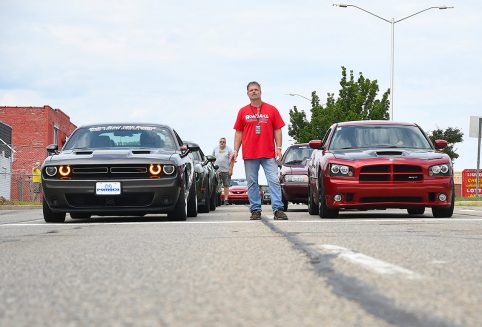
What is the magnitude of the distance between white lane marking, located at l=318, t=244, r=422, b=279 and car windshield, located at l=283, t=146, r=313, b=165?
39.8ft

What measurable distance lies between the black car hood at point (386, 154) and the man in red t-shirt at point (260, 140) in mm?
994

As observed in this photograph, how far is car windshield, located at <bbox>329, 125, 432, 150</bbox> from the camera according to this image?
540 inches

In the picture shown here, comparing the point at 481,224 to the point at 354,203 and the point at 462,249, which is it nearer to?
the point at 354,203

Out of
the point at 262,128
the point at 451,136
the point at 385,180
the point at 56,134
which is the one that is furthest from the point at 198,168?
the point at 451,136

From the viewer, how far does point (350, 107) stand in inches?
2076

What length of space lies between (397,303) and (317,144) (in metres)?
10.1

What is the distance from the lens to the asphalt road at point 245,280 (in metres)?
3.59

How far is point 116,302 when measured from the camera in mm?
4000

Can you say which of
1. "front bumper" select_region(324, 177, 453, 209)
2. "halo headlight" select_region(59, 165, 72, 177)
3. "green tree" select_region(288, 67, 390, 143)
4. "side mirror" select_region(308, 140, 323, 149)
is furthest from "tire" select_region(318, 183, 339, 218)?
"green tree" select_region(288, 67, 390, 143)

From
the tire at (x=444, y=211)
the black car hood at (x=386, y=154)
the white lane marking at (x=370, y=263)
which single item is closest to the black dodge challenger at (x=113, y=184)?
the black car hood at (x=386, y=154)

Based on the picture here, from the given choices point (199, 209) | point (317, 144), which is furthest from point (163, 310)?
point (199, 209)

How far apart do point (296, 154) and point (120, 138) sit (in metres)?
6.48

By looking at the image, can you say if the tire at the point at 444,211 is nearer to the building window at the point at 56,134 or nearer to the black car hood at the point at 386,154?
the black car hood at the point at 386,154

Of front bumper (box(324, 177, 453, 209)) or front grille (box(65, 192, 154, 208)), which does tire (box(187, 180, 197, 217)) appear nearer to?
front grille (box(65, 192, 154, 208))
